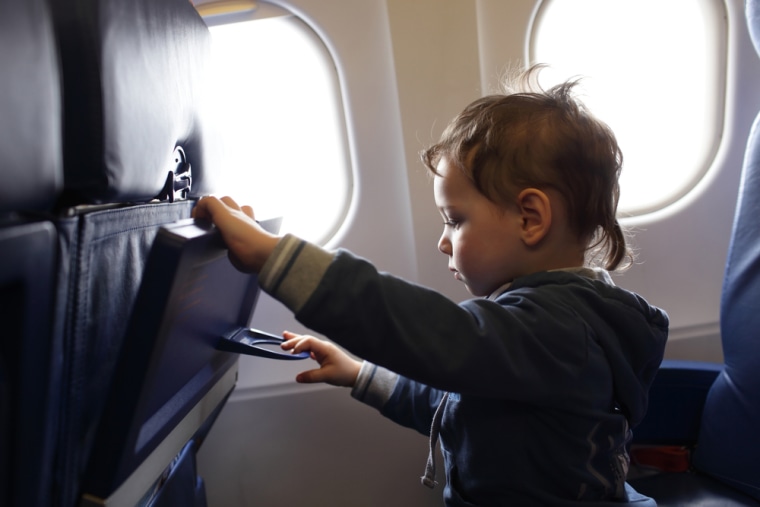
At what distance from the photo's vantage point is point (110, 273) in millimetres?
629

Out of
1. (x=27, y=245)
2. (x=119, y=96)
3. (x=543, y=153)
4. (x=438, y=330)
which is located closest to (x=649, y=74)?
(x=543, y=153)

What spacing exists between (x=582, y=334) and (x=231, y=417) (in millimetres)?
1028

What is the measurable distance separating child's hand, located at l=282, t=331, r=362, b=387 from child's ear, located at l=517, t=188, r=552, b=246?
44cm

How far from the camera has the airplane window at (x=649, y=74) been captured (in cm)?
160

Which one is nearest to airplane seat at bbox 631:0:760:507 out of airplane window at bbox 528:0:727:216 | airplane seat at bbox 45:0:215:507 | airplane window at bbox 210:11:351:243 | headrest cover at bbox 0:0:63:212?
airplane window at bbox 528:0:727:216

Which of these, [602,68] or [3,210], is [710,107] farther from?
[3,210]

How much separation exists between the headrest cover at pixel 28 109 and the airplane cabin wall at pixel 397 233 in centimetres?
101

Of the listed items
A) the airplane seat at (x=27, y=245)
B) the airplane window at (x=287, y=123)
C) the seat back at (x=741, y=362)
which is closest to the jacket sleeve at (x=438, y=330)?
the airplane seat at (x=27, y=245)

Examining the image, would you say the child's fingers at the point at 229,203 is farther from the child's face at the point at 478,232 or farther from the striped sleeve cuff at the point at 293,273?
the child's face at the point at 478,232

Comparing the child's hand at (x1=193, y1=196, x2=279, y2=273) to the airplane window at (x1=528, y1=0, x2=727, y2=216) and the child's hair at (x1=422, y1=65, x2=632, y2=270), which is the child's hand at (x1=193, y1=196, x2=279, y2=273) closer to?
the child's hair at (x1=422, y1=65, x2=632, y2=270)

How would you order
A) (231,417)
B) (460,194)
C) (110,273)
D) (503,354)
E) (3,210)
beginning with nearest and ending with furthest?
(3,210)
(110,273)
(503,354)
(460,194)
(231,417)

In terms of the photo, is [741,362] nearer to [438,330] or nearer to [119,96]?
[438,330]

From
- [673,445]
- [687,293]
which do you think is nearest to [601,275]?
[673,445]

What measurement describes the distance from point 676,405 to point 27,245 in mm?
1425
